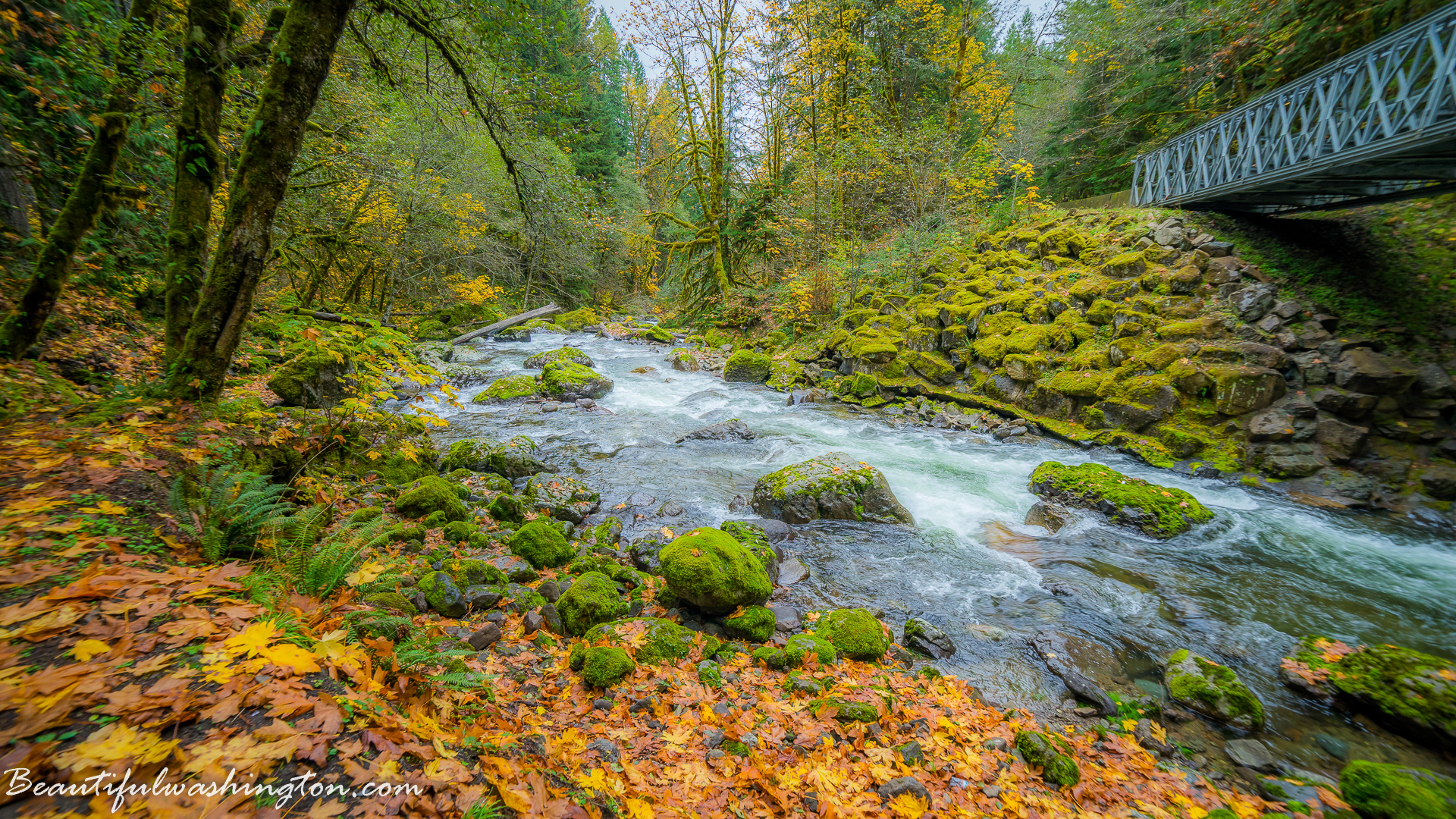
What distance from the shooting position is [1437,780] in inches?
118

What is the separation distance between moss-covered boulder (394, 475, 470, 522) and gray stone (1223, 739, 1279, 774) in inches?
293

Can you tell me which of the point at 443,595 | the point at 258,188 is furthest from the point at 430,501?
the point at 258,188

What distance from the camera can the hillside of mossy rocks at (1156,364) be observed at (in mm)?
7227

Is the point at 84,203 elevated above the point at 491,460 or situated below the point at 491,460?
above

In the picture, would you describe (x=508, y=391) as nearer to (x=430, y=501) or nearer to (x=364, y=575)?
(x=430, y=501)

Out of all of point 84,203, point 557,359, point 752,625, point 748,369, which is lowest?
point 752,625

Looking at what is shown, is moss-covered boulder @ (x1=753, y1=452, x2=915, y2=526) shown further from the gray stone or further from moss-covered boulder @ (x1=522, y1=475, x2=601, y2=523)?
the gray stone

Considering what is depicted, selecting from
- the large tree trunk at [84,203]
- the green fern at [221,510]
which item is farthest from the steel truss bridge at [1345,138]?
the large tree trunk at [84,203]

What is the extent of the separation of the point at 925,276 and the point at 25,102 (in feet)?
57.0

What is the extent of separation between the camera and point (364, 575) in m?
3.54

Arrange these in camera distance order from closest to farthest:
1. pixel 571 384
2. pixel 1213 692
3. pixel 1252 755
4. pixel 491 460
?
pixel 1252 755
pixel 1213 692
pixel 491 460
pixel 571 384

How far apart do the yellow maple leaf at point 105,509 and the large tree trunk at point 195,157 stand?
2462 millimetres

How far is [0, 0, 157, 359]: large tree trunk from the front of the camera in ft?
14.7

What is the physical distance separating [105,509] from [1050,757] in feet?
20.1
